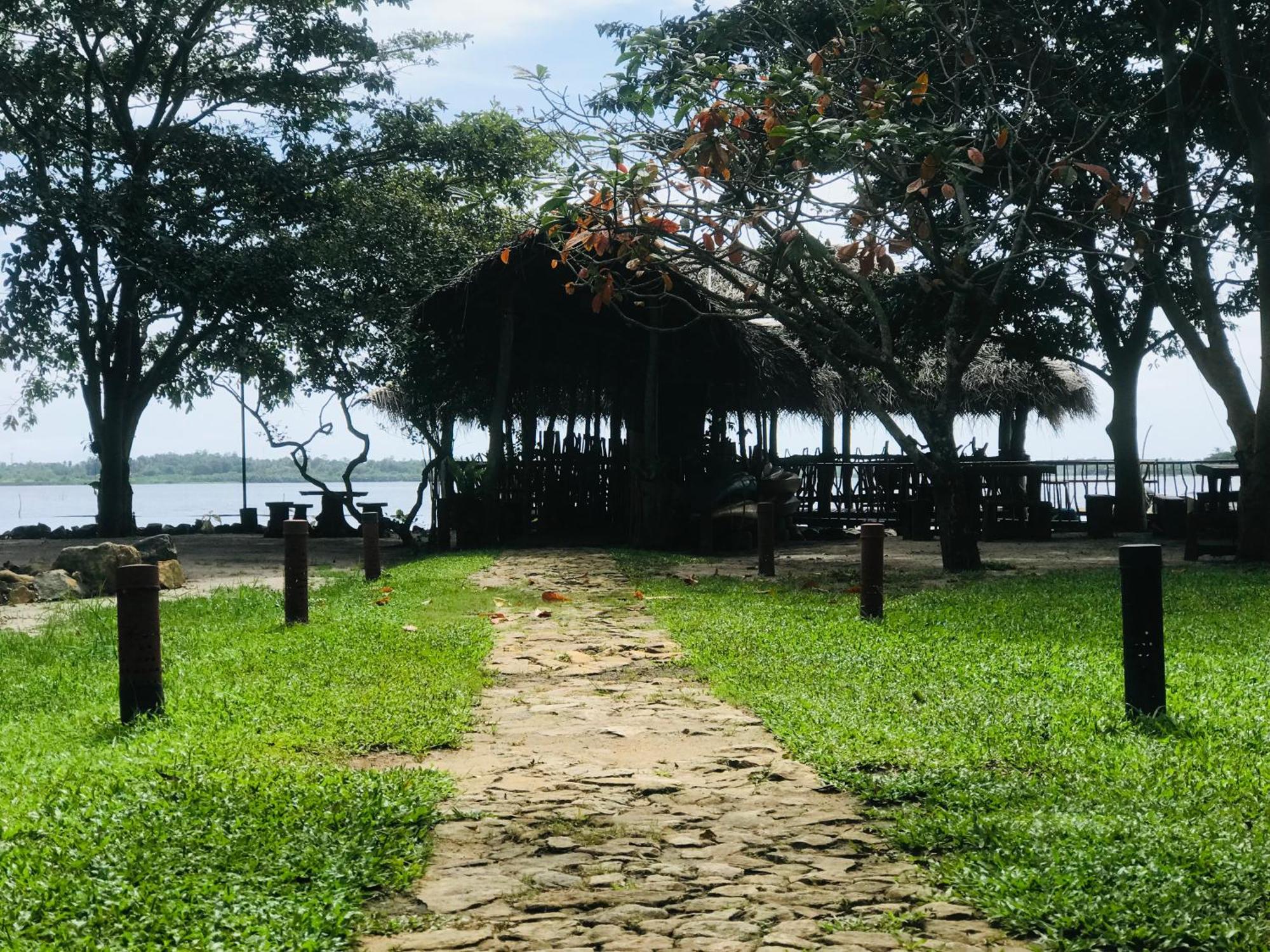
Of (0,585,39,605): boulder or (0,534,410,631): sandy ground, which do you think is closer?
(0,534,410,631): sandy ground

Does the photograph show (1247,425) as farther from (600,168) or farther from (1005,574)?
(600,168)

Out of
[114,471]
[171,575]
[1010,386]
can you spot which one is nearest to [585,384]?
[171,575]

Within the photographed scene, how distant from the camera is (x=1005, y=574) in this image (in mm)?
13336

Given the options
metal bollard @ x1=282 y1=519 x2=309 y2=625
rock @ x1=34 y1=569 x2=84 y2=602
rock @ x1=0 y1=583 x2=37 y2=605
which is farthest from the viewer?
rock @ x1=34 y1=569 x2=84 y2=602

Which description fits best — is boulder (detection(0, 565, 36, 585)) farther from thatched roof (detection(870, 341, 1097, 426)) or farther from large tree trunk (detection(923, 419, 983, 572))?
thatched roof (detection(870, 341, 1097, 426))

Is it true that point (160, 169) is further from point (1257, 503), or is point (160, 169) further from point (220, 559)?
point (1257, 503)

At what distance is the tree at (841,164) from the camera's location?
34.4 ft

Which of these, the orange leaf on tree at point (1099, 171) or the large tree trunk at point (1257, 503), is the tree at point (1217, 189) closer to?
the large tree trunk at point (1257, 503)

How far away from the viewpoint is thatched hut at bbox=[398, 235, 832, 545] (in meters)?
17.3

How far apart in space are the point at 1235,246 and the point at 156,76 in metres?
20.5

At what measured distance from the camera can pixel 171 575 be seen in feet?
44.2

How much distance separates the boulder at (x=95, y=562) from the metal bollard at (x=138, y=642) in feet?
24.8

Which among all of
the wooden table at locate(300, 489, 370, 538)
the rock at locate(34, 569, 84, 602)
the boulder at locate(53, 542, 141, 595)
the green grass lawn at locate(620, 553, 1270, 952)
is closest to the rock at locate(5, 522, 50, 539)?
the wooden table at locate(300, 489, 370, 538)

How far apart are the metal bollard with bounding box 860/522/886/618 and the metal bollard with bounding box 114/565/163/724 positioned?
16.3ft
